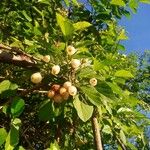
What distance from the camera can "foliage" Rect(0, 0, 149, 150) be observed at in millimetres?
2242

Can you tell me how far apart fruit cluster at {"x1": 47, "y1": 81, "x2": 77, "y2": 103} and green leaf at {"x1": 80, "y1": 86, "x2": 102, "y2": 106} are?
0.06 metres

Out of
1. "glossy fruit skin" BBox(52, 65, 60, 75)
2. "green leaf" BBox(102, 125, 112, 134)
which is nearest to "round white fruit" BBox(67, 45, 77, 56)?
"glossy fruit skin" BBox(52, 65, 60, 75)

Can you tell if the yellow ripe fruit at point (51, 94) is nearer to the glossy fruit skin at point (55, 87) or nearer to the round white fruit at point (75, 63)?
the glossy fruit skin at point (55, 87)

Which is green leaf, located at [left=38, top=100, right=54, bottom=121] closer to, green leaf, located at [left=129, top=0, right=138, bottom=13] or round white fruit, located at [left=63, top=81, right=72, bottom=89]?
round white fruit, located at [left=63, top=81, right=72, bottom=89]

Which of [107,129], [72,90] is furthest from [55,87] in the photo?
[107,129]

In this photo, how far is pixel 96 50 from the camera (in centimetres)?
378

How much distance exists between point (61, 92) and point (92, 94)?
155 millimetres

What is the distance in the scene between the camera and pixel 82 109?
2168 millimetres

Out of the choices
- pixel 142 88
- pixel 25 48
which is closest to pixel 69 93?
pixel 25 48

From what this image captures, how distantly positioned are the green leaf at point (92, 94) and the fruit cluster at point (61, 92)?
0.06 meters

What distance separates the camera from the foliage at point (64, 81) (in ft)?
7.36

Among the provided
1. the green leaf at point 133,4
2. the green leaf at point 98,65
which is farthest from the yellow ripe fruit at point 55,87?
the green leaf at point 133,4

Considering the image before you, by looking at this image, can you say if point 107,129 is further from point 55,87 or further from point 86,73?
point 55,87

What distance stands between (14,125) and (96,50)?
173cm
